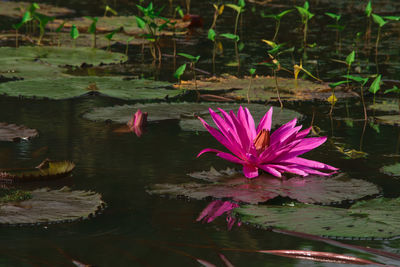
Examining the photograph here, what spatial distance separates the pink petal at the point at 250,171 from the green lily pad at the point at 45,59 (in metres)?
2.50

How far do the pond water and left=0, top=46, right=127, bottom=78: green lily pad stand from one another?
0.57 ft

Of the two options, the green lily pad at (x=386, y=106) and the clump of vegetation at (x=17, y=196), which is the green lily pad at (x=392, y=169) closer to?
the green lily pad at (x=386, y=106)

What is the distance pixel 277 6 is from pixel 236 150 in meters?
6.41

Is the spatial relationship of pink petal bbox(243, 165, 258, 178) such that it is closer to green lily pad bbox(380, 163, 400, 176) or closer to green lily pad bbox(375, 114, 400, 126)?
green lily pad bbox(380, 163, 400, 176)

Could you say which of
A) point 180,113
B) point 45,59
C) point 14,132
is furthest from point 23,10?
point 14,132

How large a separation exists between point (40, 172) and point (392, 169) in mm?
1298

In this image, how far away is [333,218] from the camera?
2.25 metres

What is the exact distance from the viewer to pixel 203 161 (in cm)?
309

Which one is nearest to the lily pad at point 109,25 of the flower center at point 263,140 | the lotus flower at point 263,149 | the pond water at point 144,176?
the pond water at point 144,176

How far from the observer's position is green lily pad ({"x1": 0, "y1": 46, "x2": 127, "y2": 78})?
5.11 meters

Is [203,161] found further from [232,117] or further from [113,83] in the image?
[113,83]

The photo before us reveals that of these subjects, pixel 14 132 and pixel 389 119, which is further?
pixel 389 119

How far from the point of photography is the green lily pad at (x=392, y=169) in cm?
291

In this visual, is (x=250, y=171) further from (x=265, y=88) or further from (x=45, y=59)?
(x=45, y=59)
